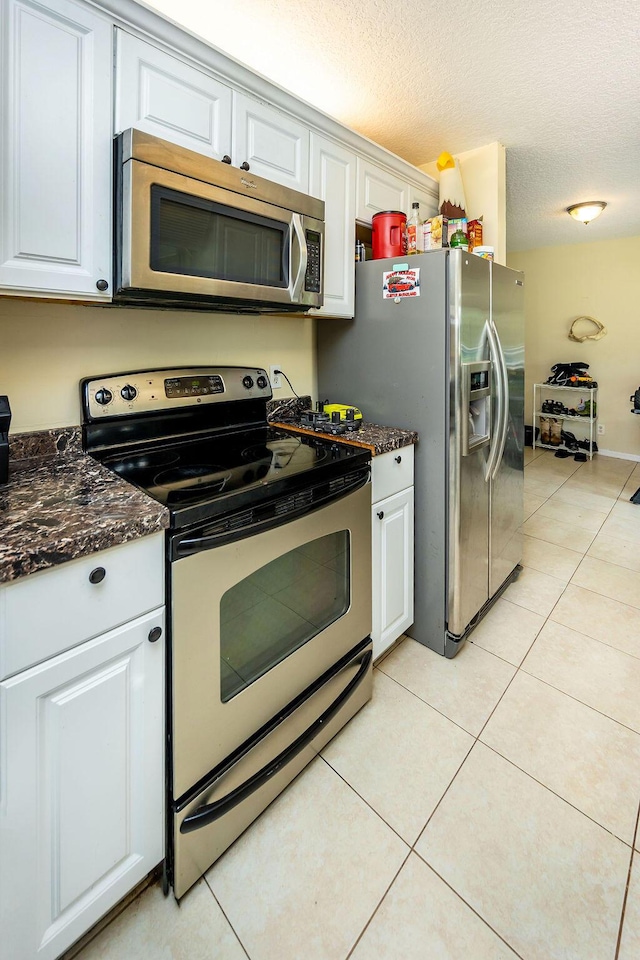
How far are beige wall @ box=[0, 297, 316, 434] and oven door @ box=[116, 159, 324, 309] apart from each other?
296 millimetres

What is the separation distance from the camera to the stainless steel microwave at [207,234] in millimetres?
1161

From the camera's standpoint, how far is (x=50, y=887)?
34.8 inches

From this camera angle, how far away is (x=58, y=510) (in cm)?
95

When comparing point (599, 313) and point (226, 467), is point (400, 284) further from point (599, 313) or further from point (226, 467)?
point (599, 313)

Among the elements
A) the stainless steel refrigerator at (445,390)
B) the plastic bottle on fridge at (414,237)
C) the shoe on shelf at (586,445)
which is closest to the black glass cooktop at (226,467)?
the stainless steel refrigerator at (445,390)

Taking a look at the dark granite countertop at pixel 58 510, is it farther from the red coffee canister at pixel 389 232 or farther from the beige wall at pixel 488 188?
the beige wall at pixel 488 188

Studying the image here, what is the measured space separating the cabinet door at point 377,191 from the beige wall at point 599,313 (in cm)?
407

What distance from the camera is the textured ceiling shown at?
1.54 m

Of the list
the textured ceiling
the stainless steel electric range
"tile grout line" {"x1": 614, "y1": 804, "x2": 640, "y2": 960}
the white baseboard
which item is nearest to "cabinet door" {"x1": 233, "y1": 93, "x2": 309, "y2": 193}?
the textured ceiling

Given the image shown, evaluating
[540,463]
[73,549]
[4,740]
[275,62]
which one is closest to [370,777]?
[4,740]

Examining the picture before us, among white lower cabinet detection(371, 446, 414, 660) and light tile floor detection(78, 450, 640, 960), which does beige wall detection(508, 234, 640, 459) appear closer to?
light tile floor detection(78, 450, 640, 960)

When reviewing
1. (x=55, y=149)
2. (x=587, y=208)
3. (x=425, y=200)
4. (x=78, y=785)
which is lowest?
(x=78, y=785)

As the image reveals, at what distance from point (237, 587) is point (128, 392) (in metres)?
0.79

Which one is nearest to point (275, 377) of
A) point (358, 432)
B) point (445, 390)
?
point (358, 432)
